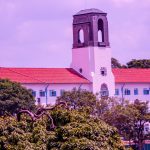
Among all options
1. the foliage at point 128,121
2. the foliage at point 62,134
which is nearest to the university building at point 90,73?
the foliage at point 128,121

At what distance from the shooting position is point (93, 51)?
87.0 m

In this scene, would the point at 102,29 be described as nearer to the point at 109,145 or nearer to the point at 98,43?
the point at 98,43

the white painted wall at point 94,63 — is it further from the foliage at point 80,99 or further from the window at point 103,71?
the foliage at point 80,99

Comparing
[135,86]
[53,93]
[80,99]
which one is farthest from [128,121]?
[135,86]

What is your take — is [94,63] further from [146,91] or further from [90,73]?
[146,91]

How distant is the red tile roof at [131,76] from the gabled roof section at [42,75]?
19.0 feet

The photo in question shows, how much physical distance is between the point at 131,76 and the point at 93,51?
22.3 ft

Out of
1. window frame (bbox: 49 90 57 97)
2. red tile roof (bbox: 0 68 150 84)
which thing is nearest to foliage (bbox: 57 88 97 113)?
window frame (bbox: 49 90 57 97)

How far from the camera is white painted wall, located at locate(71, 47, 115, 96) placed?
285 feet

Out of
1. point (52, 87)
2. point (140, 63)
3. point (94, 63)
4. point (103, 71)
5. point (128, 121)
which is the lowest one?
point (128, 121)

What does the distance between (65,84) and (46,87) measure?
2628mm

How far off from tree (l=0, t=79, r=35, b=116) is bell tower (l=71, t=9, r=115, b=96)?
18561 millimetres

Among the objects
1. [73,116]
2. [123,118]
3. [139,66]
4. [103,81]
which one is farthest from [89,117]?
[139,66]

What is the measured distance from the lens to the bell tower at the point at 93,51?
8600 centimetres
